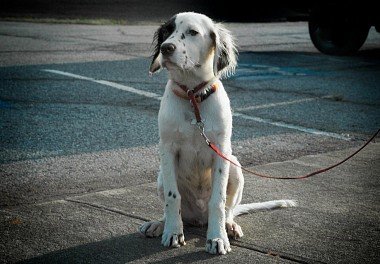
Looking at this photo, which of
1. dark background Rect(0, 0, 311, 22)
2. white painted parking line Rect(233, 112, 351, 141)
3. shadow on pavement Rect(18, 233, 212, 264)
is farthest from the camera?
dark background Rect(0, 0, 311, 22)

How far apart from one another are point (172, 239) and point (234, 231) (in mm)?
434

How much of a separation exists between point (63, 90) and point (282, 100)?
2.90 metres

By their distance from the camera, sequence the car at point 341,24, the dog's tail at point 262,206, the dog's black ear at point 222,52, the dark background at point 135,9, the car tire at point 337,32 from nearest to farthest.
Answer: the dog's black ear at point 222,52, the dog's tail at point 262,206, the car at point 341,24, the car tire at point 337,32, the dark background at point 135,9

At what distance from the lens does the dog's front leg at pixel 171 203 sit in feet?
12.4

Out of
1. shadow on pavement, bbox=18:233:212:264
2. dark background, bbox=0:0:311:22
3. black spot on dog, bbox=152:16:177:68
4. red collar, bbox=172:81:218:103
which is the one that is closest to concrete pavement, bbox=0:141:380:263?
shadow on pavement, bbox=18:233:212:264

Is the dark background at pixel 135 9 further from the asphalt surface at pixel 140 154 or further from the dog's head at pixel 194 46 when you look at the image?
the dog's head at pixel 194 46

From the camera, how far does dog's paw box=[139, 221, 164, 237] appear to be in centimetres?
391

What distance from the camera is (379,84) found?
9.63 m

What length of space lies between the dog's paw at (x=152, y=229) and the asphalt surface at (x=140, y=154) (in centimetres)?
10

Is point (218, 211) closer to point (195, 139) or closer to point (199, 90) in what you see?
point (195, 139)

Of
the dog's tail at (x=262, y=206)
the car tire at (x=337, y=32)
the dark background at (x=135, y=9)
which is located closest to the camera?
the dog's tail at (x=262, y=206)

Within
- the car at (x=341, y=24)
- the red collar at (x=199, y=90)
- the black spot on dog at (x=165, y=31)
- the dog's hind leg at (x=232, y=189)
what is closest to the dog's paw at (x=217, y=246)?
the dog's hind leg at (x=232, y=189)

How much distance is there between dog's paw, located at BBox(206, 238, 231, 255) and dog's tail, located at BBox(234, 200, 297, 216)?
2.01 ft

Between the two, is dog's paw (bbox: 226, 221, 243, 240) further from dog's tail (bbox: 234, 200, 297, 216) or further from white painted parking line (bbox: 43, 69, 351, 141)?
white painted parking line (bbox: 43, 69, 351, 141)
